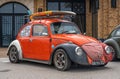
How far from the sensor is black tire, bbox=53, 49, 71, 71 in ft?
32.2

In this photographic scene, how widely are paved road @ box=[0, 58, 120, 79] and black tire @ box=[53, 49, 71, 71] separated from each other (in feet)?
0.54

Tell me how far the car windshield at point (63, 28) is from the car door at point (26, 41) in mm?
1075

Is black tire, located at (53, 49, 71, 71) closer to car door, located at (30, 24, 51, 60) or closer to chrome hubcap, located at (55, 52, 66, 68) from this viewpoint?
chrome hubcap, located at (55, 52, 66, 68)

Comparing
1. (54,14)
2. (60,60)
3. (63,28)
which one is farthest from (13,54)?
(60,60)

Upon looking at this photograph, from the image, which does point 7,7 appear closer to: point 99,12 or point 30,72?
point 99,12

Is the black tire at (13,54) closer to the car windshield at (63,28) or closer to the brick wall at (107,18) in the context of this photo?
the car windshield at (63,28)

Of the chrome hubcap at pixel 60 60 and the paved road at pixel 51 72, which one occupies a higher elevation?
the chrome hubcap at pixel 60 60

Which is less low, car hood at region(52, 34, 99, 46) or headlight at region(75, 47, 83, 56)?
car hood at region(52, 34, 99, 46)

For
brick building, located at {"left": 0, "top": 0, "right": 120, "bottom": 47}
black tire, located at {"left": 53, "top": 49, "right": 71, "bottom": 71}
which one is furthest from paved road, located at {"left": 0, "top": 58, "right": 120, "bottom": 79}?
brick building, located at {"left": 0, "top": 0, "right": 120, "bottom": 47}

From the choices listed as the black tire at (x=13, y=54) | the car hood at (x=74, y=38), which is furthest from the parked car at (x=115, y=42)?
the black tire at (x=13, y=54)

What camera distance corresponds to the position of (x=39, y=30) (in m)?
11.3

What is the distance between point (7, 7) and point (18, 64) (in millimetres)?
11690

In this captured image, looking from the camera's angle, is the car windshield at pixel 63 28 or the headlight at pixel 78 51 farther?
the car windshield at pixel 63 28

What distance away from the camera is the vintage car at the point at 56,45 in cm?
984
